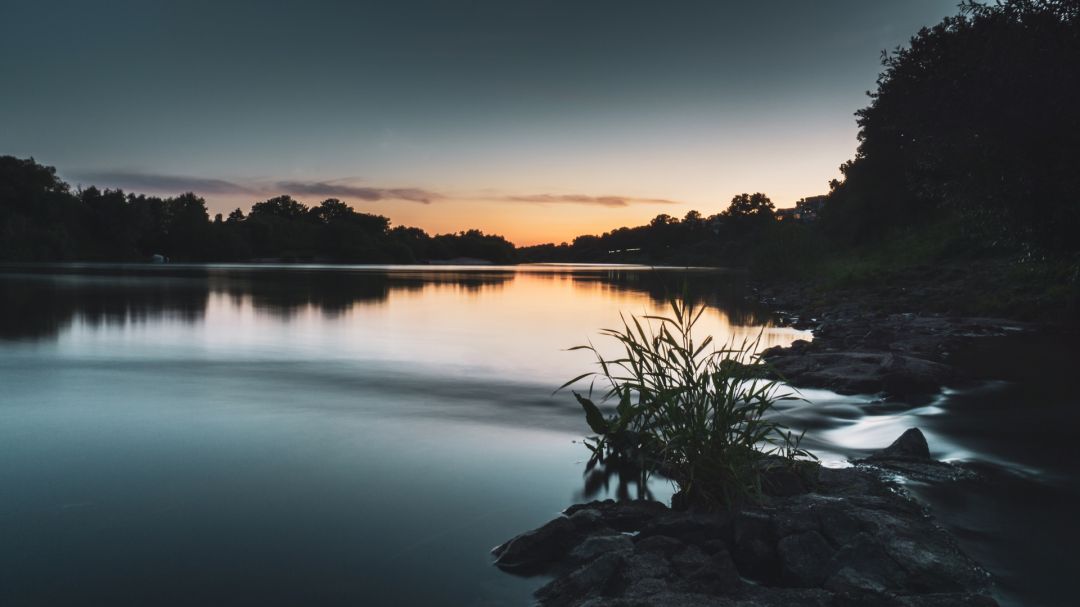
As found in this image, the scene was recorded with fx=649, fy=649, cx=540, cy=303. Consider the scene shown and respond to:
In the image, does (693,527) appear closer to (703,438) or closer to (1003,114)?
(703,438)

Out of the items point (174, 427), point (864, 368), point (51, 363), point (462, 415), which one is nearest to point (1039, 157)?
point (864, 368)

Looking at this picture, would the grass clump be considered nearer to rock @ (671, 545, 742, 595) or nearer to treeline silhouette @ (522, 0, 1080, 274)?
rock @ (671, 545, 742, 595)

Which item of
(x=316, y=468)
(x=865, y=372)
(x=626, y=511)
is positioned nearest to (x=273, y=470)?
(x=316, y=468)

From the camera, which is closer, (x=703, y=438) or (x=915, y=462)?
(x=703, y=438)

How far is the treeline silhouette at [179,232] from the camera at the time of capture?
95.1 m

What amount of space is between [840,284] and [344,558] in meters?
27.3

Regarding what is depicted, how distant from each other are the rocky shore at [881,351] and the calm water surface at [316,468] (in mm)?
538

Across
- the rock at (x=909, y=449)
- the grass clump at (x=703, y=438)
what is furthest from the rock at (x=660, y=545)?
the rock at (x=909, y=449)

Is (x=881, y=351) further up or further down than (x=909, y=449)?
further up

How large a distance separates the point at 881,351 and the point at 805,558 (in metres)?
9.05

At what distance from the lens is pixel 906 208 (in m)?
49.3

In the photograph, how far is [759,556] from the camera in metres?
3.79

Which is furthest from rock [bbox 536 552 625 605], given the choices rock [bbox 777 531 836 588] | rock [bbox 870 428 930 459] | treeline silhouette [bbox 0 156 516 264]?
treeline silhouette [bbox 0 156 516 264]

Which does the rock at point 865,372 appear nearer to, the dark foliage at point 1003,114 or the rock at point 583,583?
the dark foliage at point 1003,114
